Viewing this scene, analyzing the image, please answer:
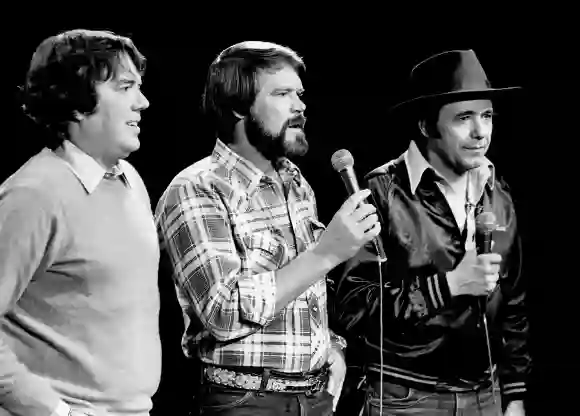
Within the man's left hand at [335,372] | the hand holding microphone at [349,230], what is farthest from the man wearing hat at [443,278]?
the hand holding microphone at [349,230]

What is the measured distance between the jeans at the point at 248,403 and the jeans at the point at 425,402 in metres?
0.35

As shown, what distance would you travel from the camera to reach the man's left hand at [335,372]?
2.13 meters

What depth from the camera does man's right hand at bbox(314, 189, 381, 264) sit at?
1.90 meters

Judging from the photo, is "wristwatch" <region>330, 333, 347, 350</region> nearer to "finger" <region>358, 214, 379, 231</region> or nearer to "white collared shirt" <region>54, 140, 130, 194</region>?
"finger" <region>358, 214, 379, 231</region>

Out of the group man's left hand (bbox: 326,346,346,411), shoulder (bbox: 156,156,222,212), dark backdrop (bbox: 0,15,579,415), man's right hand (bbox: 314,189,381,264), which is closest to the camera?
man's right hand (bbox: 314,189,381,264)

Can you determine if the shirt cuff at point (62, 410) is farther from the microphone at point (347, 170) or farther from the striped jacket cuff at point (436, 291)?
the striped jacket cuff at point (436, 291)

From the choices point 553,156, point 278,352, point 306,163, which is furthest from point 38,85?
point 553,156

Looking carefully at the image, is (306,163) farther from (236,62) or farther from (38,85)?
(38,85)

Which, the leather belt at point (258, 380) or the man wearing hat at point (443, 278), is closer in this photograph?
the leather belt at point (258, 380)

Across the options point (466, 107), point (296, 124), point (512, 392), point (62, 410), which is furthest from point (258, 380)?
point (466, 107)

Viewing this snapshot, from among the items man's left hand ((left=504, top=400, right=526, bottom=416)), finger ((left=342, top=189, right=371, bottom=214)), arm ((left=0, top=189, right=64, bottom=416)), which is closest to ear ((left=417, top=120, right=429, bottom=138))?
finger ((left=342, top=189, right=371, bottom=214))

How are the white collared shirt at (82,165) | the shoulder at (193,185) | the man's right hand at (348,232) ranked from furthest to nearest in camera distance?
the shoulder at (193,185) → the man's right hand at (348,232) → the white collared shirt at (82,165)

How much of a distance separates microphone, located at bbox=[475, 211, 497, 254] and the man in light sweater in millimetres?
843

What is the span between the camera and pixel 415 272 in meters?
2.30
